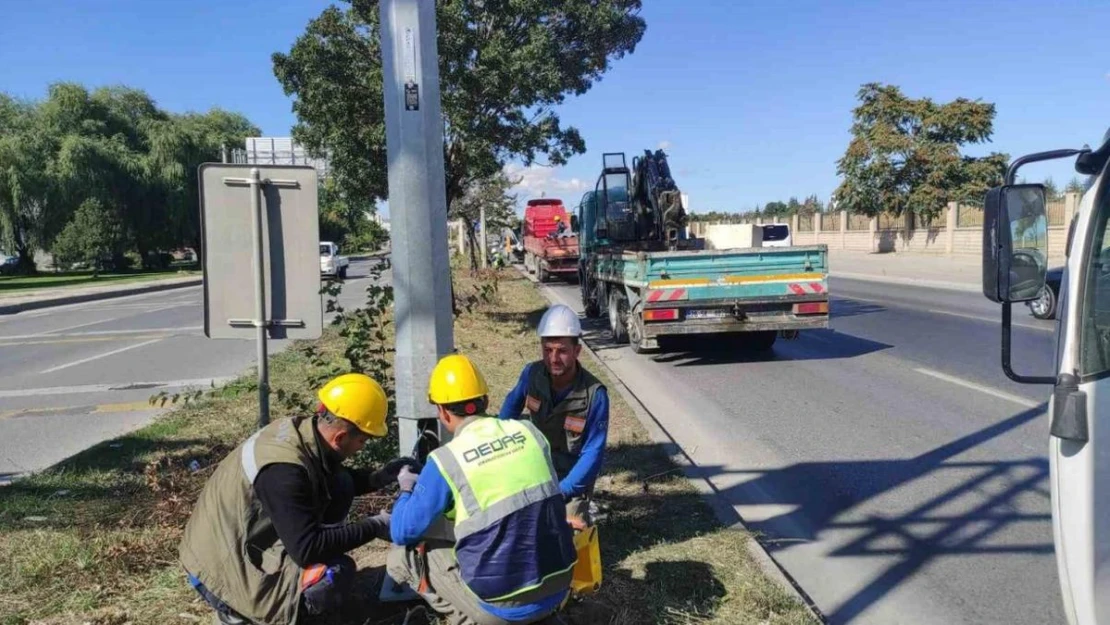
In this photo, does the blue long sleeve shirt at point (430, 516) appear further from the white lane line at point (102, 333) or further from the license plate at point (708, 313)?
the white lane line at point (102, 333)

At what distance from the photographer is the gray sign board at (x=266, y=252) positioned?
4.12 metres

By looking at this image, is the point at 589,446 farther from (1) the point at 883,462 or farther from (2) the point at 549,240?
(2) the point at 549,240

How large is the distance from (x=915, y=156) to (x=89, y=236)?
4005 centimetres

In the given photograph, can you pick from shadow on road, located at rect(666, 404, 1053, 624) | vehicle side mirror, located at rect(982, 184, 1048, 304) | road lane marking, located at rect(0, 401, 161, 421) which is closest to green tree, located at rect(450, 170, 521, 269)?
road lane marking, located at rect(0, 401, 161, 421)

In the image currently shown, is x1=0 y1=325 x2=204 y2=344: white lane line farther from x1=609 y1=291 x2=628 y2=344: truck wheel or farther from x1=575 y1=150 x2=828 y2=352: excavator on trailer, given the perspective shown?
x1=575 y1=150 x2=828 y2=352: excavator on trailer

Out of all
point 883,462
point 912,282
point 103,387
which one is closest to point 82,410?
point 103,387

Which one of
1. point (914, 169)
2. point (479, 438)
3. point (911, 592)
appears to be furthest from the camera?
point (914, 169)

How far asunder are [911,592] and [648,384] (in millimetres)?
5674

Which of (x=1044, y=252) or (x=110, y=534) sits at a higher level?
(x=1044, y=252)

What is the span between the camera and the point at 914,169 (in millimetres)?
37469

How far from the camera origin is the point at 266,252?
13.7ft

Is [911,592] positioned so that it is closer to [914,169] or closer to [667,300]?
[667,300]

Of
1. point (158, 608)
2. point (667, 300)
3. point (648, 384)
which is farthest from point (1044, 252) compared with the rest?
point (667, 300)

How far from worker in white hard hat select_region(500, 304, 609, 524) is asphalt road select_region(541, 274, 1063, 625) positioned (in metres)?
1.36
